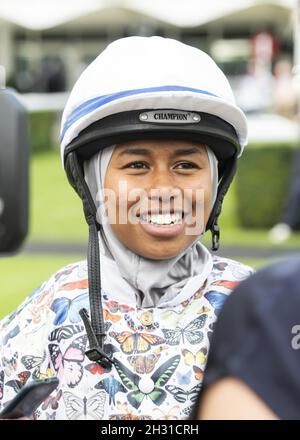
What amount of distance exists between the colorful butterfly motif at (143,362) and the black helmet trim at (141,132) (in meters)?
0.50

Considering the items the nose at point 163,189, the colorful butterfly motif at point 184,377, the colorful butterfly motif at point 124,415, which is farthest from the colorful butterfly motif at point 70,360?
the nose at point 163,189

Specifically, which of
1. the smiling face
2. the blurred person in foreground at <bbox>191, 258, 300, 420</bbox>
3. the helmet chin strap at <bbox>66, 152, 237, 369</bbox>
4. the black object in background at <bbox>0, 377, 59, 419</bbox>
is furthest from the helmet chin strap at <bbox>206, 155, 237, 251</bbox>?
the blurred person in foreground at <bbox>191, 258, 300, 420</bbox>

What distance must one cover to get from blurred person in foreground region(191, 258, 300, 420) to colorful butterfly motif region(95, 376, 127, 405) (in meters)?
1.10

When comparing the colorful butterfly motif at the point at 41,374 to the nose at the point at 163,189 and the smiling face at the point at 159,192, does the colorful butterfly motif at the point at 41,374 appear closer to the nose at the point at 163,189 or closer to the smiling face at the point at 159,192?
the smiling face at the point at 159,192

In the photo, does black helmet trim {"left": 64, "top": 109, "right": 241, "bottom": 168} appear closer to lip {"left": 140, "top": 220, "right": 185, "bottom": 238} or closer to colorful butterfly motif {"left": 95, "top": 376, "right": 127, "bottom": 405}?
lip {"left": 140, "top": 220, "right": 185, "bottom": 238}

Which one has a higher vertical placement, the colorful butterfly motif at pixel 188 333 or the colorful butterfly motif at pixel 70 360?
the colorful butterfly motif at pixel 188 333

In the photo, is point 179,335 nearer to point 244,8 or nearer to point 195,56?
point 195,56

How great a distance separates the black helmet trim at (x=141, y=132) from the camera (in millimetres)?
2242

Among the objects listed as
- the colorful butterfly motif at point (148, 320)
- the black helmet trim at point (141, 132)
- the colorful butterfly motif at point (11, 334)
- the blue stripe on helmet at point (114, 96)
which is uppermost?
the blue stripe on helmet at point (114, 96)

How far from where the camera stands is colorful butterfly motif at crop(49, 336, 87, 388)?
217 centimetres
